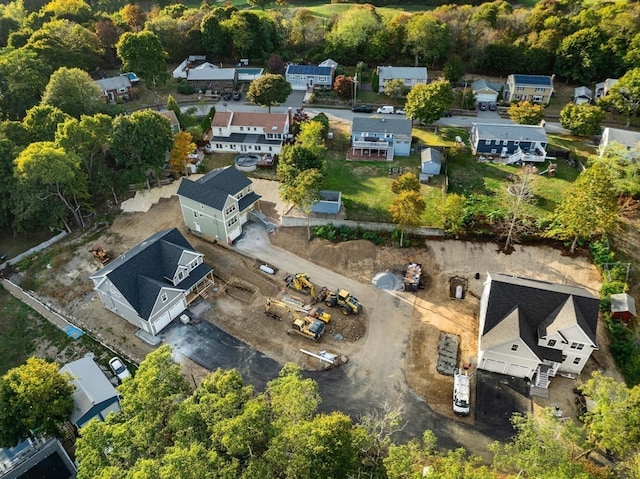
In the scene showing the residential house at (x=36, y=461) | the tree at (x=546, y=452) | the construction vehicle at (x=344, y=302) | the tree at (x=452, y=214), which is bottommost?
the residential house at (x=36, y=461)

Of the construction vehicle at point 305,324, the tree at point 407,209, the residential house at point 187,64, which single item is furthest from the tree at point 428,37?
the construction vehicle at point 305,324

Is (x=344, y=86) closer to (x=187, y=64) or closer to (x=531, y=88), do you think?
(x=531, y=88)

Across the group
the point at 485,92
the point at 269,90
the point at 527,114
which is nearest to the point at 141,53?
the point at 269,90

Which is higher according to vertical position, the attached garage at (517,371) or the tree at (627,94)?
the tree at (627,94)

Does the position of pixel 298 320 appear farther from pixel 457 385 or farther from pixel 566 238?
pixel 566 238

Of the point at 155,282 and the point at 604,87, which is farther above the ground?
A: the point at 604,87

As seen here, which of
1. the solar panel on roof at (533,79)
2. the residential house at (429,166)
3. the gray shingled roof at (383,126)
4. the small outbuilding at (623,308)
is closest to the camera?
the small outbuilding at (623,308)

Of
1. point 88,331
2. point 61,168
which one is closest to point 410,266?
point 88,331

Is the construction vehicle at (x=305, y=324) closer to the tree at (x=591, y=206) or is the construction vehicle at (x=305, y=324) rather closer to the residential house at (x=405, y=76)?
the tree at (x=591, y=206)
